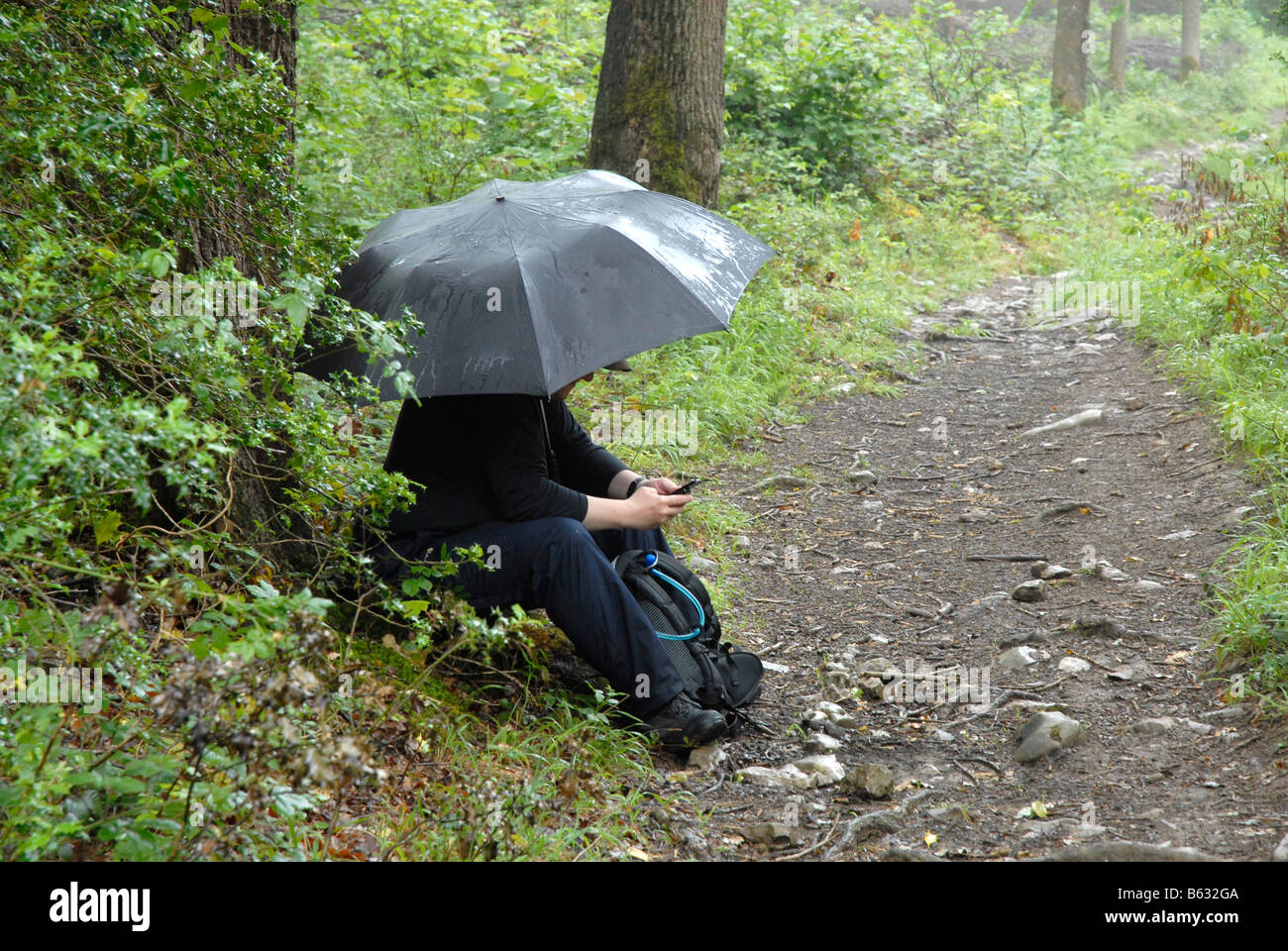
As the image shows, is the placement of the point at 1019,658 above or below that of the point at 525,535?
below

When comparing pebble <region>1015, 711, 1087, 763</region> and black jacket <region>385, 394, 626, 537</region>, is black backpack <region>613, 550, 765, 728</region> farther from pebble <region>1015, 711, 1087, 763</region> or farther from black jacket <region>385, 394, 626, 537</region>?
pebble <region>1015, 711, 1087, 763</region>

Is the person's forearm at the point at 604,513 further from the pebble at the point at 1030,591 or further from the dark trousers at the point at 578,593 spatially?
the pebble at the point at 1030,591

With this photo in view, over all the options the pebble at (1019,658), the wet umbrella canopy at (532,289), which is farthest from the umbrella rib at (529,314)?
the pebble at (1019,658)

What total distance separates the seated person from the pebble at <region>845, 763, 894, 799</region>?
49 centimetres

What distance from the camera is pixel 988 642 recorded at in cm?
404

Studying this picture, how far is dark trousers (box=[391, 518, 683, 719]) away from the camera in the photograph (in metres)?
3.36

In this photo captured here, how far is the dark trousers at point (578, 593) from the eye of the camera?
11.0 feet

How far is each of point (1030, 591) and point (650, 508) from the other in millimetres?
1792

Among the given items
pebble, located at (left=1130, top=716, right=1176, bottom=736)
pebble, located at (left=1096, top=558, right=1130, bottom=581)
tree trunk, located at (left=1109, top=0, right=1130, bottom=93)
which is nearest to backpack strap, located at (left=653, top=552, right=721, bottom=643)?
pebble, located at (left=1130, top=716, right=1176, bottom=736)

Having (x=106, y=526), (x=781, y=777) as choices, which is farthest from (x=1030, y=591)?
(x=106, y=526)

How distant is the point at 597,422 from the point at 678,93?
8.53ft

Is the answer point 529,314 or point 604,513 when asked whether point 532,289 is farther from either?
point 604,513

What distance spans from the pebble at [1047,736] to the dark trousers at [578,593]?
1129 mm

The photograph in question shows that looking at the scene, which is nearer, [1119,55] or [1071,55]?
[1071,55]
